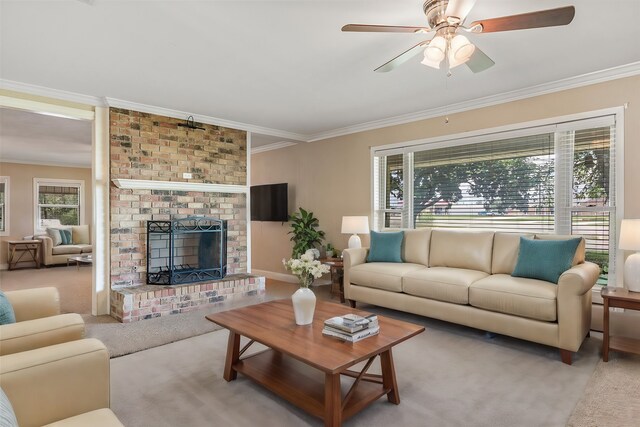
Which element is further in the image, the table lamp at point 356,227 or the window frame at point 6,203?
the window frame at point 6,203

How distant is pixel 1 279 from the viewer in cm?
635

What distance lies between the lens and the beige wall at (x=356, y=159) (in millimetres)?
3242

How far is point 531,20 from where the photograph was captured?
1.90 meters

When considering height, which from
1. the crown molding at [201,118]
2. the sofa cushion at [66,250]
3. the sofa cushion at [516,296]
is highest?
the crown molding at [201,118]

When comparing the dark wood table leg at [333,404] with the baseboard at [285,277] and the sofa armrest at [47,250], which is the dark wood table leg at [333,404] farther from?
→ the sofa armrest at [47,250]

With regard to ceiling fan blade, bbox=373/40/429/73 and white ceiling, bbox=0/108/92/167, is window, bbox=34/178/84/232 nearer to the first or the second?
white ceiling, bbox=0/108/92/167

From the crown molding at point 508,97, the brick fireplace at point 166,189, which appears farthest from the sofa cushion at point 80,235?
the crown molding at point 508,97

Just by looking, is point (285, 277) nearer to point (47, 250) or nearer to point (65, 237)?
point (47, 250)

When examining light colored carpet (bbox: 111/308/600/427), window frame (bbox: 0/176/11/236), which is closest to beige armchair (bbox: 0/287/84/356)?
light colored carpet (bbox: 111/308/600/427)

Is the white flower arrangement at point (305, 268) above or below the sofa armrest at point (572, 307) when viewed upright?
above

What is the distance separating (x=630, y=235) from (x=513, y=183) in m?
1.25

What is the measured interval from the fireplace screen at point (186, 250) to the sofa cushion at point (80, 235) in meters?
5.21

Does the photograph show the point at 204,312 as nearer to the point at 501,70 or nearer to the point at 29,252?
the point at 501,70

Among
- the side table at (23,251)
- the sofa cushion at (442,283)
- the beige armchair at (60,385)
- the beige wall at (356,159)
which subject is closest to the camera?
the beige armchair at (60,385)
